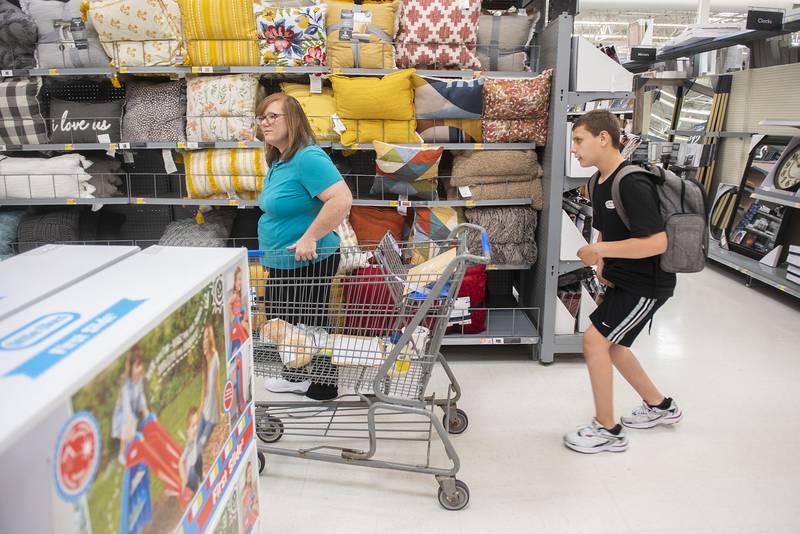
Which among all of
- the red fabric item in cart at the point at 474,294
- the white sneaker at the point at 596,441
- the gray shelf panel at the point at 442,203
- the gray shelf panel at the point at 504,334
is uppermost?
the gray shelf panel at the point at 442,203

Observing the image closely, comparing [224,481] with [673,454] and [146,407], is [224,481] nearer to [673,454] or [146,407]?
[146,407]

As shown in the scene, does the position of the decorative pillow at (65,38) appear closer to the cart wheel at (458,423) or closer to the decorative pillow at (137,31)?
the decorative pillow at (137,31)

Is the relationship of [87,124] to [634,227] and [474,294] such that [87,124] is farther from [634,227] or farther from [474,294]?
[634,227]

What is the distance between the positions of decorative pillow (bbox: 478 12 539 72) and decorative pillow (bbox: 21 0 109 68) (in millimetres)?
2433

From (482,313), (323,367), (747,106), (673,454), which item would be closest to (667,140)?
(747,106)

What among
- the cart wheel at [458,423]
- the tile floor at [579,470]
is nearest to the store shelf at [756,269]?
the tile floor at [579,470]

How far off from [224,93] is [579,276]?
2578mm

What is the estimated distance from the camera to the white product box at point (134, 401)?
2.61 ft

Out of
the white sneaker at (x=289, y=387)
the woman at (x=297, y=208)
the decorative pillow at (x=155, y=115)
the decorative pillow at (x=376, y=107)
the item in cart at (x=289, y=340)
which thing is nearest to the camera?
the item in cart at (x=289, y=340)

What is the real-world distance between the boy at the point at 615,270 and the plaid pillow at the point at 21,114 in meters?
3.42

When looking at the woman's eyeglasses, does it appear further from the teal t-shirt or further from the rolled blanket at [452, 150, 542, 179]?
the rolled blanket at [452, 150, 542, 179]

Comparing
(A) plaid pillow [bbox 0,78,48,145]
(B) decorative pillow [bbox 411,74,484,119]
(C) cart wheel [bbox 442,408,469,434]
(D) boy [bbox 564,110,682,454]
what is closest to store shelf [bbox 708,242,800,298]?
(D) boy [bbox 564,110,682,454]

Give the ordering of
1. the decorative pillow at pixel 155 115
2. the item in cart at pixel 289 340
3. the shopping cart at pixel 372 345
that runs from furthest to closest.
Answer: the decorative pillow at pixel 155 115 → the item in cart at pixel 289 340 → the shopping cart at pixel 372 345

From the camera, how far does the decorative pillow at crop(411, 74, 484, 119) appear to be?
372 centimetres
